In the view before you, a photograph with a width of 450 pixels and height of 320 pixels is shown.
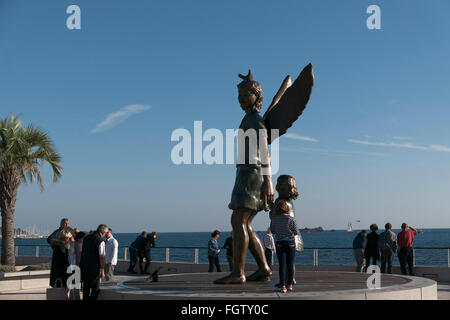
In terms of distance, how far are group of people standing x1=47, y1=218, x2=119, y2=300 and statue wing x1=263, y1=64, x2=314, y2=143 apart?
3.41 m

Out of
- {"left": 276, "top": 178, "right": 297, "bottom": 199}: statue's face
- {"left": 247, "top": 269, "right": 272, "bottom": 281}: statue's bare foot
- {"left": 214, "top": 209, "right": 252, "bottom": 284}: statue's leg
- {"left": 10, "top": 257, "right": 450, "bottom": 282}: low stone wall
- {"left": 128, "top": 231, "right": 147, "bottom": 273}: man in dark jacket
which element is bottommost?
{"left": 10, "top": 257, "right": 450, "bottom": 282}: low stone wall

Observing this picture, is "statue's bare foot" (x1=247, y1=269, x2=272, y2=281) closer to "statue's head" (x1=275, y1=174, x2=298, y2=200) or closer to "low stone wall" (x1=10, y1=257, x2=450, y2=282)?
"statue's head" (x1=275, y1=174, x2=298, y2=200)

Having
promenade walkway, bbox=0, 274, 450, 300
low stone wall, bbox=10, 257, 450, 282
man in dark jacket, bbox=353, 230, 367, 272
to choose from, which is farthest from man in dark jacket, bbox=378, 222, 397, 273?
promenade walkway, bbox=0, 274, 450, 300

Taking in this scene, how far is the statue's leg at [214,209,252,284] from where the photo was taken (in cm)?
777

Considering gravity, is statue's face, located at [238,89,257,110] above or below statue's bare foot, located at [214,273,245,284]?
above

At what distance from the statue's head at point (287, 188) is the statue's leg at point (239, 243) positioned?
579 mm

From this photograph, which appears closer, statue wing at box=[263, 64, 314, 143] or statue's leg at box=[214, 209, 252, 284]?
statue's leg at box=[214, 209, 252, 284]

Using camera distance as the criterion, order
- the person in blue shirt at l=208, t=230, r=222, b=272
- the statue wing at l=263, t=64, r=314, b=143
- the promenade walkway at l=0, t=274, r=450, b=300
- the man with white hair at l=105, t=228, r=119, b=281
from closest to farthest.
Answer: the statue wing at l=263, t=64, r=314, b=143, the promenade walkway at l=0, t=274, r=450, b=300, the man with white hair at l=105, t=228, r=119, b=281, the person in blue shirt at l=208, t=230, r=222, b=272

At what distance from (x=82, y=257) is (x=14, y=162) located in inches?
484

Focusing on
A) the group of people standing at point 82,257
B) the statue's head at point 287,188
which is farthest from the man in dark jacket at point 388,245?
the group of people standing at point 82,257

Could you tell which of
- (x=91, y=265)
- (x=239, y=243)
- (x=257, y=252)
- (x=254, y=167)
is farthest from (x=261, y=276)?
(x=91, y=265)

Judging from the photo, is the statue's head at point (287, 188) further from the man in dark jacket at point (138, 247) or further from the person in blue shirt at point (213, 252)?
the man in dark jacket at point (138, 247)

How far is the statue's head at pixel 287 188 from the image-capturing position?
7.81 metres
